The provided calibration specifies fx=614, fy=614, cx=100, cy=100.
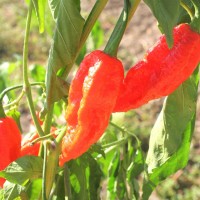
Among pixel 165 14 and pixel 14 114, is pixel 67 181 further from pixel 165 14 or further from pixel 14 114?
pixel 165 14

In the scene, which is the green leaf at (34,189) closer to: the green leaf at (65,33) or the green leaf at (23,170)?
the green leaf at (23,170)

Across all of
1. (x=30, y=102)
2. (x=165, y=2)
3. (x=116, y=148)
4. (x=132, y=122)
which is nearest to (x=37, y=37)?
(x=132, y=122)

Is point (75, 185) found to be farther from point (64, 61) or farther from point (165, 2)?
point (165, 2)

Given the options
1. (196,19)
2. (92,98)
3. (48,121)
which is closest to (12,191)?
(48,121)

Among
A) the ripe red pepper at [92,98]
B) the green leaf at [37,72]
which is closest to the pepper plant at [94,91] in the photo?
the ripe red pepper at [92,98]

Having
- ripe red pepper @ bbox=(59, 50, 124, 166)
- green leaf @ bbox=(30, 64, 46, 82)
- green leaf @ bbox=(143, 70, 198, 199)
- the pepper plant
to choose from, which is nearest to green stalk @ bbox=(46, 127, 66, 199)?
the pepper plant

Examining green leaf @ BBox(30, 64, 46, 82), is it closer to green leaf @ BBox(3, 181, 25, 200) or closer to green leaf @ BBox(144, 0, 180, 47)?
green leaf @ BBox(3, 181, 25, 200)
